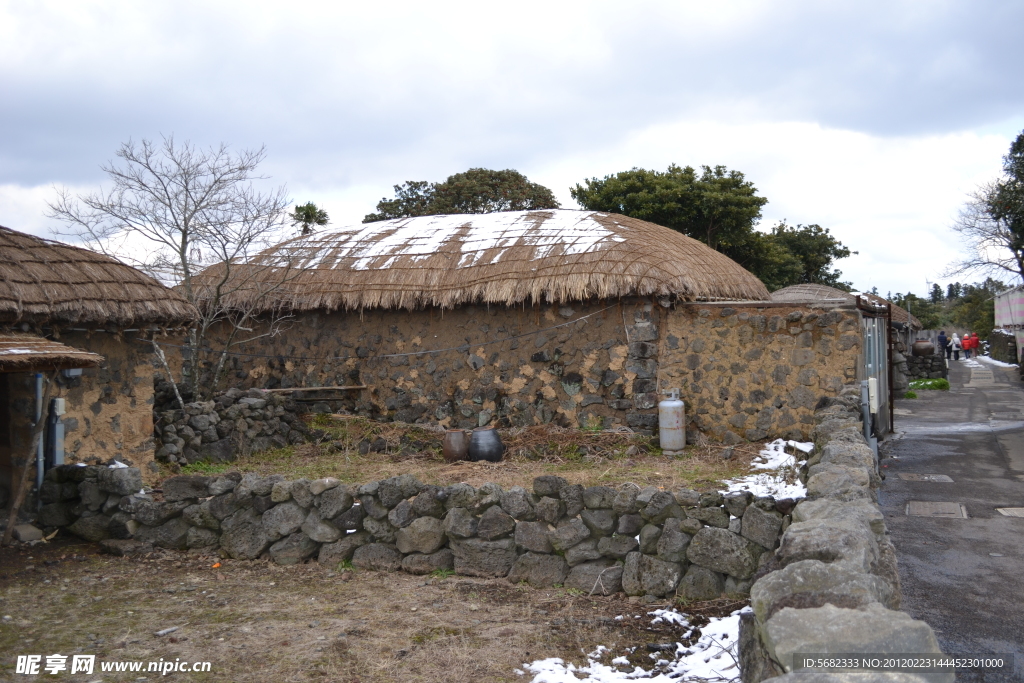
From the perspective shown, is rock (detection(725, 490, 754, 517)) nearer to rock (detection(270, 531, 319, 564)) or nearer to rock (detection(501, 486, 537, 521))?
rock (detection(501, 486, 537, 521))

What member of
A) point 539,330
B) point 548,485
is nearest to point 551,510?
point 548,485

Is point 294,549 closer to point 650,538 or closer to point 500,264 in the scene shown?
point 650,538

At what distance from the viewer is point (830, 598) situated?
9.26 ft

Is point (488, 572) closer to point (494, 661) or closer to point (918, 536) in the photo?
point (494, 661)

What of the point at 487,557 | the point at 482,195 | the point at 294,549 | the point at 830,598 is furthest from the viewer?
the point at 482,195

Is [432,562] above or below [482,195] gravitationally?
below

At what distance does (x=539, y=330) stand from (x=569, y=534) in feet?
14.2

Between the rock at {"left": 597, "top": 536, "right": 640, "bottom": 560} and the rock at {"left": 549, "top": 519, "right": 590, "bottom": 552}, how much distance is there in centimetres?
14

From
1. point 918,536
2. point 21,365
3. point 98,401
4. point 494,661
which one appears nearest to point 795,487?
point 918,536

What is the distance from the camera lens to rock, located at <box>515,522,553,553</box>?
579 cm

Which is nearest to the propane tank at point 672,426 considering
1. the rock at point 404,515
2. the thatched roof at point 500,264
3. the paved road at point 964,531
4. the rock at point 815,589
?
the thatched roof at point 500,264

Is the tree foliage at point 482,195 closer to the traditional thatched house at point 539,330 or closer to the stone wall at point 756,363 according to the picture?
the traditional thatched house at point 539,330

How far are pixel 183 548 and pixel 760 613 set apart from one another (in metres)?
5.13

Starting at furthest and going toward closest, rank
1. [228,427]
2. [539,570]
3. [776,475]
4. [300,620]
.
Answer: [228,427], [776,475], [539,570], [300,620]
